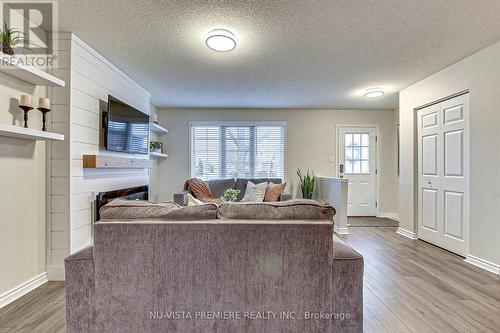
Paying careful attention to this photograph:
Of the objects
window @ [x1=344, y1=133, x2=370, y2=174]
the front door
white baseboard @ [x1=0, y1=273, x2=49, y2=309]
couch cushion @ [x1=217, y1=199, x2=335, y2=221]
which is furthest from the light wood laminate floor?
window @ [x1=344, y1=133, x2=370, y2=174]

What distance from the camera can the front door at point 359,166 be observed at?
5.89 metres

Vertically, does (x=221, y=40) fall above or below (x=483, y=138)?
above

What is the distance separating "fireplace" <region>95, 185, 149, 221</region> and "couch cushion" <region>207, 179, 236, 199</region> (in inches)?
46.1

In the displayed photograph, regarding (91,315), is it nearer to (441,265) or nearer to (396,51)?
(441,265)

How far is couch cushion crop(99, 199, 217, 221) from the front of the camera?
4.98ft

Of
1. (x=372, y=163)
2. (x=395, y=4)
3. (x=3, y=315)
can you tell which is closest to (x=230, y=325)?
(x=3, y=315)

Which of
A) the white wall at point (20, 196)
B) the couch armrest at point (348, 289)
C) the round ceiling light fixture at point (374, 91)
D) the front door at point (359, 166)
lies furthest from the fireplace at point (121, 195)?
the front door at point (359, 166)

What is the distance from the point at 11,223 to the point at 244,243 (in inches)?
80.0

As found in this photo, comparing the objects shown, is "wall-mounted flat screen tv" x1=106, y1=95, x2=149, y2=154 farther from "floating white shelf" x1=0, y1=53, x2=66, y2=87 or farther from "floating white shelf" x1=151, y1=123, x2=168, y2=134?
"floating white shelf" x1=0, y1=53, x2=66, y2=87

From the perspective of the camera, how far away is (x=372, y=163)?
591cm

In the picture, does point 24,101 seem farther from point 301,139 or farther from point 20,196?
point 301,139

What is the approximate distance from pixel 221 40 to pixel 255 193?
258cm

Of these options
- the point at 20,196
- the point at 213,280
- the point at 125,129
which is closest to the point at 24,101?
the point at 20,196

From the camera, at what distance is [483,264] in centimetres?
286
